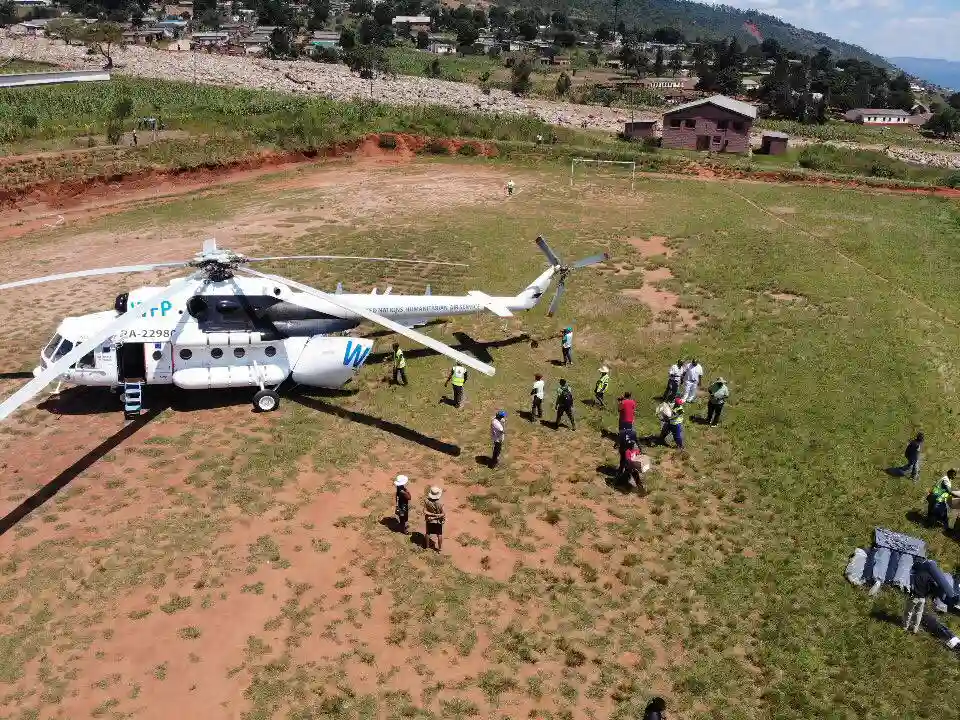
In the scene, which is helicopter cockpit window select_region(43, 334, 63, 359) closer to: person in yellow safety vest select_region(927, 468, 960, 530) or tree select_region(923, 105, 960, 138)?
person in yellow safety vest select_region(927, 468, 960, 530)

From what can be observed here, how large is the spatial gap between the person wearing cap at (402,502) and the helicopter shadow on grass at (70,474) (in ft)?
28.2

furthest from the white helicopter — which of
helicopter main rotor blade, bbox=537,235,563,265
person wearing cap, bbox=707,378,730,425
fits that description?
person wearing cap, bbox=707,378,730,425

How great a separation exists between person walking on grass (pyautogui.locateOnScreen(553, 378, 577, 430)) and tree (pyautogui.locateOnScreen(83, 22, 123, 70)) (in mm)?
90384

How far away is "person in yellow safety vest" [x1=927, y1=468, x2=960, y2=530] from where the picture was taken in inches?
650

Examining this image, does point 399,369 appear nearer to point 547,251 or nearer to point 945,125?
point 547,251

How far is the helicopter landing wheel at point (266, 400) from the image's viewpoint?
Answer: 2002cm

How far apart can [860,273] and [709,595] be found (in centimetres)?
2615

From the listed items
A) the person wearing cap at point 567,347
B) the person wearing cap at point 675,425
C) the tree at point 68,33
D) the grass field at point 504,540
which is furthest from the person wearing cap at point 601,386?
the tree at point 68,33

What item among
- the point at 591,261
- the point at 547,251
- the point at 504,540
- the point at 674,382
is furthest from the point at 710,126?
the point at 504,540

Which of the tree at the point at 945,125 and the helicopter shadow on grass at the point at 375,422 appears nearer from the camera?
the helicopter shadow on grass at the point at 375,422

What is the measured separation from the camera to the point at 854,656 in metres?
13.1

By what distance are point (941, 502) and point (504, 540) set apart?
10891 mm

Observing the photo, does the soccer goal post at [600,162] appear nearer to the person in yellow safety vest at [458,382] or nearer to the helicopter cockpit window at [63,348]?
the person in yellow safety vest at [458,382]

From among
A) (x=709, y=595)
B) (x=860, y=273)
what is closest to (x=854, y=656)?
(x=709, y=595)
